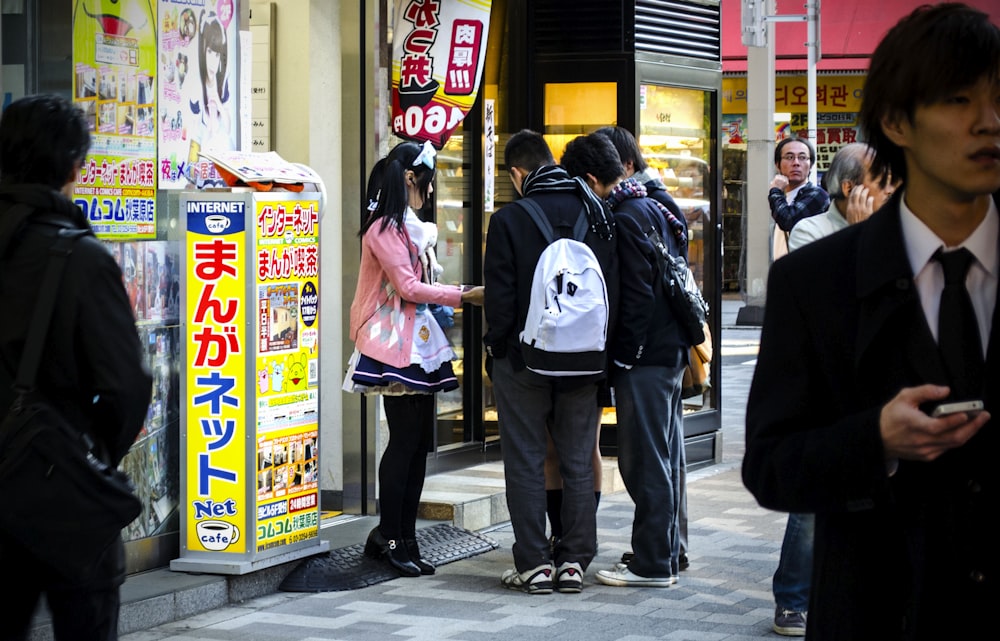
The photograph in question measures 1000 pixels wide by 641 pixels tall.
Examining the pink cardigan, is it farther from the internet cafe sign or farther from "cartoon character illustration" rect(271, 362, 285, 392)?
the internet cafe sign

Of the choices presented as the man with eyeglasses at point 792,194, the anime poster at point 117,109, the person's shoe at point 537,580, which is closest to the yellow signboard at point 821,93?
the man with eyeglasses at point 792,194

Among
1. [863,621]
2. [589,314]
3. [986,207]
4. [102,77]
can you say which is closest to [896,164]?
[986,207]

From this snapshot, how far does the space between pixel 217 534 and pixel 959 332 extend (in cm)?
466

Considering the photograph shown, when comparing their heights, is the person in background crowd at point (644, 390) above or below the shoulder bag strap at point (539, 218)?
below

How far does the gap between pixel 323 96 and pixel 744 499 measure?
3467 millimetres

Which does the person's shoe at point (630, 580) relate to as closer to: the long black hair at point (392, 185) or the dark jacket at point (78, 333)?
the long black hair at point (392, 185)

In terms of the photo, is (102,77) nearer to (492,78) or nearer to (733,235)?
(492,78)

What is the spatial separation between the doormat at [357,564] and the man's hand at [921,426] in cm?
482

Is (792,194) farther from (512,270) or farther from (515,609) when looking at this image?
(515,609)

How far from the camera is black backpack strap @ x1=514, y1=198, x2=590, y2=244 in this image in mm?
6473

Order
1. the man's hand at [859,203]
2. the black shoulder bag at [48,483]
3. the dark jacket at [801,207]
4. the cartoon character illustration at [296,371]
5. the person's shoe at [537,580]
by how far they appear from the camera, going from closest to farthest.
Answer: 1. the black shoulder bag at [48,483]
2. the man's hand at [859,203]
3. the cartoon character illustration at [296,371]
4. the person's shoe at [537,580]
5. the dark jacket at [801,207]

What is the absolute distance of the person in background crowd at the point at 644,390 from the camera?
6648mm

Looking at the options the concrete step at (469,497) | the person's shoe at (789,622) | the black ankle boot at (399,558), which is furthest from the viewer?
the concrete step at (469,497)

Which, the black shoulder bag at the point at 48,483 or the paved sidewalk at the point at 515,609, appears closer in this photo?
the black shoulder bag at the point at 48,483
